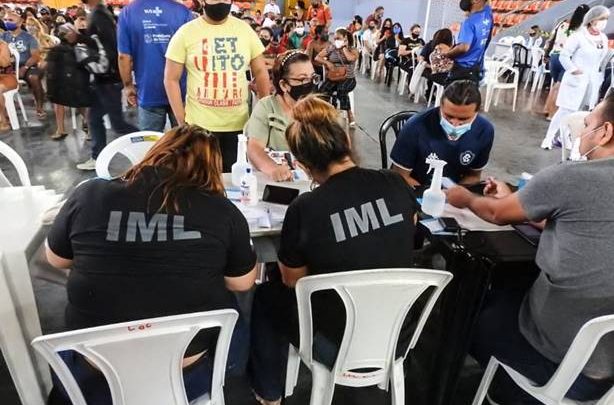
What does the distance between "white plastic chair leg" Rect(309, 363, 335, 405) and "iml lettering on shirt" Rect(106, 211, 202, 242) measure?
2.06ft

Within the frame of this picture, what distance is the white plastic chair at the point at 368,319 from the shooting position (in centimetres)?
113

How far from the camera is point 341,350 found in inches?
51.3

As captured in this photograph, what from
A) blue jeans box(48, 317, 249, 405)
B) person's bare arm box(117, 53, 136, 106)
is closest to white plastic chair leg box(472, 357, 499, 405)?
blue jeans box(48, 317, 249, 405)

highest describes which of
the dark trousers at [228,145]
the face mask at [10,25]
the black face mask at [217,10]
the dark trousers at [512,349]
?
the black face mask at [217,10]

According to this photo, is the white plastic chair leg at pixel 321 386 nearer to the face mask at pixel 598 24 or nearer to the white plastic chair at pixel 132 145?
the white plastic chair at pixel 132 145

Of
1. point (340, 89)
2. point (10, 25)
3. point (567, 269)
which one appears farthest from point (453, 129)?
point (10, 25)

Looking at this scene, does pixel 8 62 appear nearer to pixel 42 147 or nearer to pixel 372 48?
pixel 42 147

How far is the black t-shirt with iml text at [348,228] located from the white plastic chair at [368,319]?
9 cm

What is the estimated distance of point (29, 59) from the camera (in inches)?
208

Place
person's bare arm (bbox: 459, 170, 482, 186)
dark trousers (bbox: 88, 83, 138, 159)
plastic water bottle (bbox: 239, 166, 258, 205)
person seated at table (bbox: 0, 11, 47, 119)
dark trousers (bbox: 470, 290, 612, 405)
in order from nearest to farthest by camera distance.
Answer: dark trousers (bbox: 470, 290, 612, 405) → plastic water bottle (bbox: 239, 166, 258, 205) → person's bare arm (bbox: 459, 170, 482, 186) → dark trousers (bbox: 88, 83, 138, 159) → person seated at table (bbox: 0, 11, 47, 119)

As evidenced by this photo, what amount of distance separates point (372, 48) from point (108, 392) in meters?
9.37

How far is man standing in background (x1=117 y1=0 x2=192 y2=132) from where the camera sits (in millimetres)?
2773

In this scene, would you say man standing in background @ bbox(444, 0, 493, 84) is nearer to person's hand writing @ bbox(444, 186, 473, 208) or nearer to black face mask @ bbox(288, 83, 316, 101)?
black face mask @ bbox(288, 83, 316, 101)

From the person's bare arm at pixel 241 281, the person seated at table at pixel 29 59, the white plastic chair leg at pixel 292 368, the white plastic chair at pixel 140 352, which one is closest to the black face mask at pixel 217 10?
the person's bare arm at pixel 241 281
